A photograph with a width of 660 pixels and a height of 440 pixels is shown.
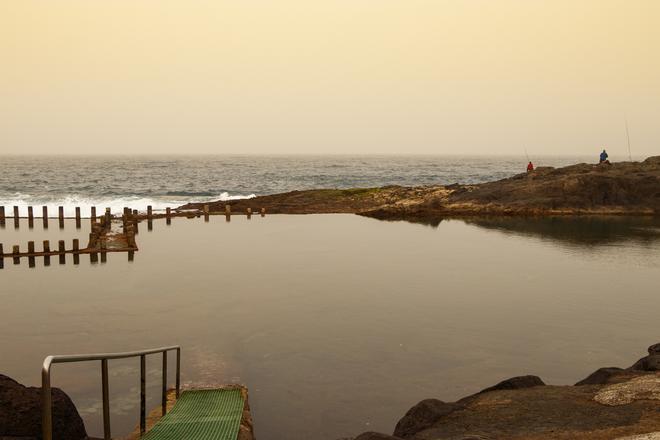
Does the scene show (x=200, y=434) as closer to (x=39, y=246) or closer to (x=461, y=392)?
(x=461, y=392)

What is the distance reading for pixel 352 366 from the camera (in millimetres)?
12516

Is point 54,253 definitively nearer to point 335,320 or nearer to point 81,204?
point 335,320

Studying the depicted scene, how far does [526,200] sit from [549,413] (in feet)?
130

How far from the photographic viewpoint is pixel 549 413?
814 centimetres

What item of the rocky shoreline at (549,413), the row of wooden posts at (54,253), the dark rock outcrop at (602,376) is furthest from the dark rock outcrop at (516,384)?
the row of wooden posts at (54,253)

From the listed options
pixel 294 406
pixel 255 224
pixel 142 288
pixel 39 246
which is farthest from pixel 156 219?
pixel 294 406

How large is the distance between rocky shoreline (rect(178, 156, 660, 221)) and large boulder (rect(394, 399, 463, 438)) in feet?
110

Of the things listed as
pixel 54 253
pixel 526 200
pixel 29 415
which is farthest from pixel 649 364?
pixel 526 200

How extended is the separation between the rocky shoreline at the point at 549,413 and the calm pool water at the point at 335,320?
4.97 ft

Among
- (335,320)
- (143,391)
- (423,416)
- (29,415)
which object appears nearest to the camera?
(29,415)

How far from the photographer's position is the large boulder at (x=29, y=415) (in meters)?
6.59

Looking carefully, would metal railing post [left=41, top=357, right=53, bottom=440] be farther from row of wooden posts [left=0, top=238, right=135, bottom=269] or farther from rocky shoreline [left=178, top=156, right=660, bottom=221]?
rocky shoreline [left=178, top=156, right=660, bottom=221]

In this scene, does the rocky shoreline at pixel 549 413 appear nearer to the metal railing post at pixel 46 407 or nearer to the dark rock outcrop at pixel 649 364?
the dark rock outcrop at pixel 649 364

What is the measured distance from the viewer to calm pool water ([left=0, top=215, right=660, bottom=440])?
11391 millimetres
